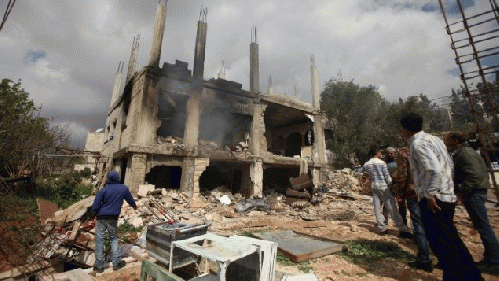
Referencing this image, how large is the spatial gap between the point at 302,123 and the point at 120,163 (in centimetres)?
1266

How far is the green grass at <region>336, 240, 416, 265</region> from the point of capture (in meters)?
3.66

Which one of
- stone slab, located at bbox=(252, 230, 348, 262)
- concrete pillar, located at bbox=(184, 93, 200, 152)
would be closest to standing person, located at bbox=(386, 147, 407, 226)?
stone slab, located at bbox=(252, 230, 348, 262)

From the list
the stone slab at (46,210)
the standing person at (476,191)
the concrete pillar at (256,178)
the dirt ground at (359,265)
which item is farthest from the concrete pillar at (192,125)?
the standing person at (476,191)

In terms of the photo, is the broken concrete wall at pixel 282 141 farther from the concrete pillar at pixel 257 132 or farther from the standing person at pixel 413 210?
the standing person at pixel 413 210

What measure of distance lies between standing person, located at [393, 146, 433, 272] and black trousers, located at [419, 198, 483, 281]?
1025mm

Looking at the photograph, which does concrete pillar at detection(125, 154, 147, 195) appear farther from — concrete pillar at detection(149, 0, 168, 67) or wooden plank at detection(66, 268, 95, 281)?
wooden plank at detection(66, 268, 95, 281)

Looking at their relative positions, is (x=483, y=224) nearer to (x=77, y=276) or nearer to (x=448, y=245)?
(x=448, y=245)

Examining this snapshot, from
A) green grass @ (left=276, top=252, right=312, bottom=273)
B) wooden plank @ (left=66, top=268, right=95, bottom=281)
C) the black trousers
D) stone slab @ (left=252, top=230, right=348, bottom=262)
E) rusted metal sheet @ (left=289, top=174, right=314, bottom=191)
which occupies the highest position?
rusted metal sheet @ (left=289, top=174, right=314, bottom=191)

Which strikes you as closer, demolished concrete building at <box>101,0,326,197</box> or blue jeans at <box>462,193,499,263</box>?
blue jeans at <box>462,193,499,263</box>

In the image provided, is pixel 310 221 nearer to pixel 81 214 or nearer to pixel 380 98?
pixel 81 214

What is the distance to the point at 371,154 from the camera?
5266 millimetres

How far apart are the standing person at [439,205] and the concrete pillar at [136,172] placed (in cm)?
1005

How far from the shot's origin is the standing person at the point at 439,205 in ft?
7.19

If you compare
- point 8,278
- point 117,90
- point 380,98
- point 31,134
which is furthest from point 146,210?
point 380,98
